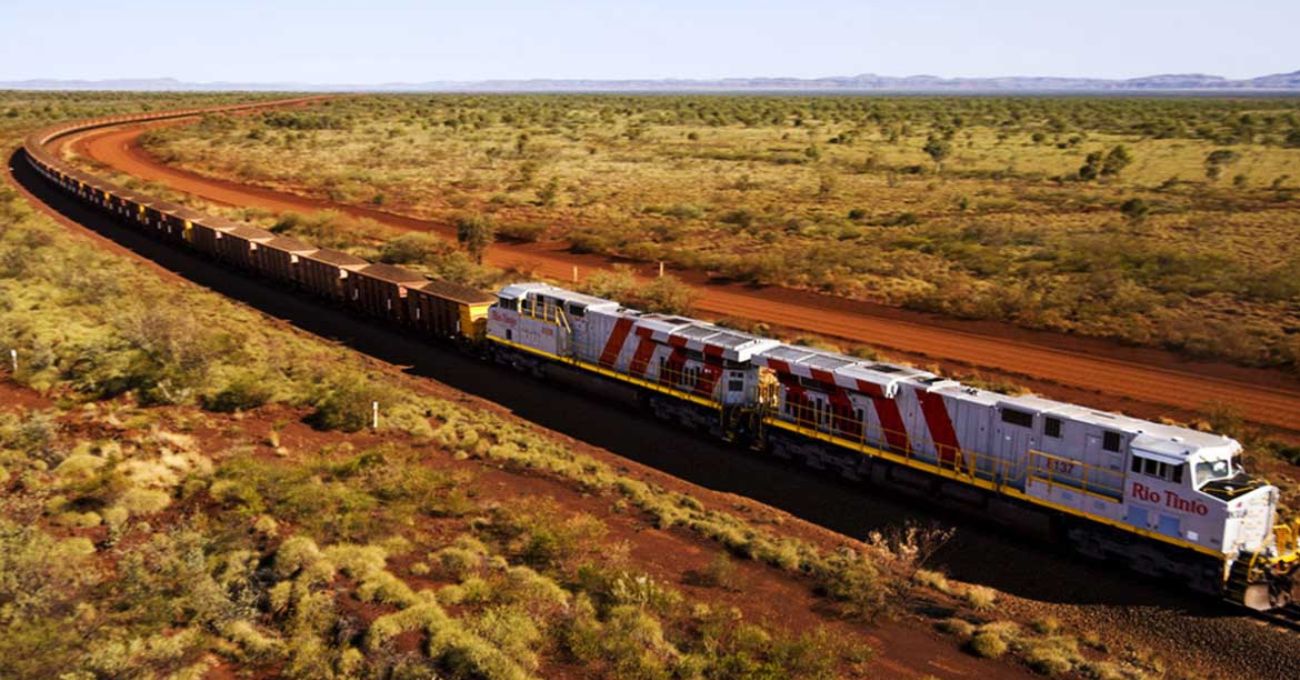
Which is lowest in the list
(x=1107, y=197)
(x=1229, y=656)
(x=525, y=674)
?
(x=1229, y=656)

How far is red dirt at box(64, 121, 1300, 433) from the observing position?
3316cm

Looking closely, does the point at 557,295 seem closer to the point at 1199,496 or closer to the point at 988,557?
the point at 988,557

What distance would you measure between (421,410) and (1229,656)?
2250 centimetres

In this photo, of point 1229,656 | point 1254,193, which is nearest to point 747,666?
point 1229,656

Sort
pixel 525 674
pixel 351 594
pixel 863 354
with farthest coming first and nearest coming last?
1. pixel 863 354
2. pixel 351 594
3. pixel 525 674

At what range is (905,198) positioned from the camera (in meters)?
73.9

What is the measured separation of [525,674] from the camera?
49.1 ft

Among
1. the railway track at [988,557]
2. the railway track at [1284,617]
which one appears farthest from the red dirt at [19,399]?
the railway track at [1284,617]

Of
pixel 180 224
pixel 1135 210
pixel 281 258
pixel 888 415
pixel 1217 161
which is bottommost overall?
pixel 888 415

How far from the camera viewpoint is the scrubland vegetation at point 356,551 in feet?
50.9

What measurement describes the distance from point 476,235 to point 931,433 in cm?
3655

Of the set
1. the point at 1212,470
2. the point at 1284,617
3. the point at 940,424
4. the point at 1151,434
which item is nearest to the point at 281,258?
the point at 940,424

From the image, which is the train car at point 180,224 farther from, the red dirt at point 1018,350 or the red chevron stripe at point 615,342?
the red chevron stripe at point 615,342

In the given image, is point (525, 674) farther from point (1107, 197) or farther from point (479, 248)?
point (1107, 197)
